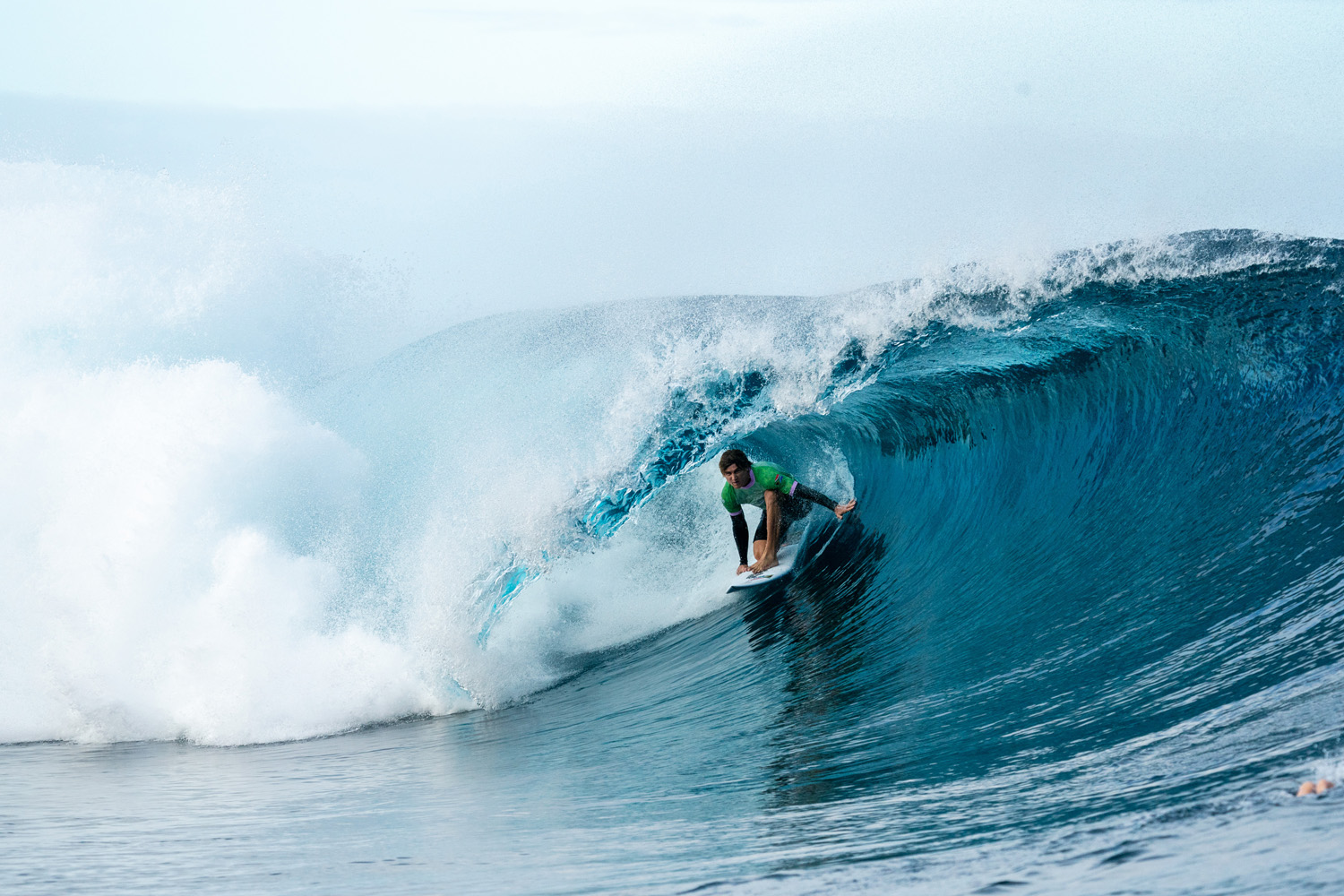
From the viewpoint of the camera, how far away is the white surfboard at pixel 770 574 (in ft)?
23.3

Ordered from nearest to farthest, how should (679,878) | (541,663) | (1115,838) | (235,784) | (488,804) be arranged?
(1115,838), (679,878), (488,804), (235,784), (541,663)

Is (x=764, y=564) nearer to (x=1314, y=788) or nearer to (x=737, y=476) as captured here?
(x=737, y=476)

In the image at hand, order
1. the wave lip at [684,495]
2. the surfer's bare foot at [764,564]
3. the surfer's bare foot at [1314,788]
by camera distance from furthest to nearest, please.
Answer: the surfer's bare foot at [764,564], the wave lip at [684,495], the surfer's bare foot at [1314,788]

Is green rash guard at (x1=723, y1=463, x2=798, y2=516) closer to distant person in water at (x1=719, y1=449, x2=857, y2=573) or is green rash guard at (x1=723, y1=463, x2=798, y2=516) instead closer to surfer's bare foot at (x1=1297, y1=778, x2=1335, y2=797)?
distant person in water at (x1=719, y1=449, x2=857, y2=573)

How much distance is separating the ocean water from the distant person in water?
357 mm

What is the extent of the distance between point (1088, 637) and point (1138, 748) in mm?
1412

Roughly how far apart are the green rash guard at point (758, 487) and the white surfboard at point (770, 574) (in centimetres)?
60

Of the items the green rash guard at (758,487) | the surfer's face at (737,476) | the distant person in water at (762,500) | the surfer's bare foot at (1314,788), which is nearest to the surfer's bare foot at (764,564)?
the distant person in water at (762,500)

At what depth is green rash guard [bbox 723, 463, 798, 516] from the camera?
6.62 metres

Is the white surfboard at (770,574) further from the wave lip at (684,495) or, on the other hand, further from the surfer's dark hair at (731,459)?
the surfer's dark hair at (731,459)

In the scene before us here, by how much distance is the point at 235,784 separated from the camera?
4879mm

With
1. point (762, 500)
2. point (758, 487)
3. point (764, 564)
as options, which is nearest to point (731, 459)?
point (758, 487)

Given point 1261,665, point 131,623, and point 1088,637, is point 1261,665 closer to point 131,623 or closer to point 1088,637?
point 1088,637

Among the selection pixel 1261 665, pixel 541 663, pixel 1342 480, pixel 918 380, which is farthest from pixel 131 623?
pixel 1342 480
